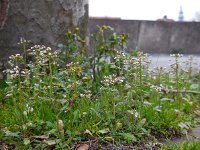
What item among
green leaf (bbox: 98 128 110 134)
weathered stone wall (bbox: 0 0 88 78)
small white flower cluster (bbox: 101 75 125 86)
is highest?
weathered stone wall (bbox: 0 0 88 78)

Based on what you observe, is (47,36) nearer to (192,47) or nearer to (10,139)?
(10,139)

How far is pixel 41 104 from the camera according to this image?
118 inches

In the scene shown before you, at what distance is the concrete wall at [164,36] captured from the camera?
9.25 metres

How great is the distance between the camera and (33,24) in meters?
4.23

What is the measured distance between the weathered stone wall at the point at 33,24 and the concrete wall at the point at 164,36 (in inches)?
190

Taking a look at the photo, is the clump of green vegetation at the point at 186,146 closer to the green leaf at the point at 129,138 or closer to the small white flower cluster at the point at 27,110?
the green leaf at the point at 129,138

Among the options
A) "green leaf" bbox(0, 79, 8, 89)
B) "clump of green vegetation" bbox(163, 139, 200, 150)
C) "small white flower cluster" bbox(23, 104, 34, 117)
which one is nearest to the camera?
"clump of green vegetation" bbox(163, 139, 200, 150)

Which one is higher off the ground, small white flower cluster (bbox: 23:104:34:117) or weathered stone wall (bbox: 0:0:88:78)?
weathered stone wall (bbox: 0:0:88:78)

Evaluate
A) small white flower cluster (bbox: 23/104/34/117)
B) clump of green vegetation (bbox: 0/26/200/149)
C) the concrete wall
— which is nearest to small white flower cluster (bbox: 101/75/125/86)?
clump of green vegetation (bbox: 0/26/200/149)

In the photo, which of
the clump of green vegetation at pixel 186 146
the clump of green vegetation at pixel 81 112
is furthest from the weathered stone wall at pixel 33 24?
the clump of green vegetation at pixel 186 146

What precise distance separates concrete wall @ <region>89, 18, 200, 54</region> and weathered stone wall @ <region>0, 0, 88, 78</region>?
15.9 ft

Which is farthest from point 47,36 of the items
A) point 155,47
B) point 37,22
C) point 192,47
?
point 192,47

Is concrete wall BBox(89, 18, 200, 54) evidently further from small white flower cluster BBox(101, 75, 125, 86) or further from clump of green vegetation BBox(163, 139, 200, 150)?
clump of green vegetation BBox(163, 139, 200, 150)

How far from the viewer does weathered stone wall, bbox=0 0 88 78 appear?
4188 millimetres
